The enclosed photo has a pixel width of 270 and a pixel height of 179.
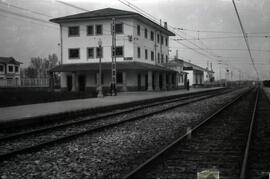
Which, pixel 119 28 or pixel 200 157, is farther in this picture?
pixel 119 28

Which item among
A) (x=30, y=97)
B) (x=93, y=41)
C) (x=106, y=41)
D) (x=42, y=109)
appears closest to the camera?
(x=42, y=109)

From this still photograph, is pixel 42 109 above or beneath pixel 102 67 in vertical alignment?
beneath

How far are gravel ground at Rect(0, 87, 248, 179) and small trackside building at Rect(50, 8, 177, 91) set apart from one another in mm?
31457

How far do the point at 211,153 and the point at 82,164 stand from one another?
278 cm

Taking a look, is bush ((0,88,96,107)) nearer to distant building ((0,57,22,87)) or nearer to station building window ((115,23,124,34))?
station building window ((115,23,124,34))

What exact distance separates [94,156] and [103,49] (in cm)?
3806

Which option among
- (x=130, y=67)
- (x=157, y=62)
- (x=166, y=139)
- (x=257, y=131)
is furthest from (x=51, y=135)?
(x=157, y=62)

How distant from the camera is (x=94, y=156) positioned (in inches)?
289

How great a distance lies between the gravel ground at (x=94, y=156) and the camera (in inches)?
237

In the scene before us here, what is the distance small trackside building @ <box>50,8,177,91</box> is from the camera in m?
43.1

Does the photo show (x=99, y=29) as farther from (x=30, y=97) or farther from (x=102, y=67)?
(x=30, y=97)

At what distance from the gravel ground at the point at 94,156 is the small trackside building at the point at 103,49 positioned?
31.5m

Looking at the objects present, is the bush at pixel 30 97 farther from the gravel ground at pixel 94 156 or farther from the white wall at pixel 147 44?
the white wall at pixel 147 44

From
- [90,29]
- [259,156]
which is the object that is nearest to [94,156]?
[259,156]
